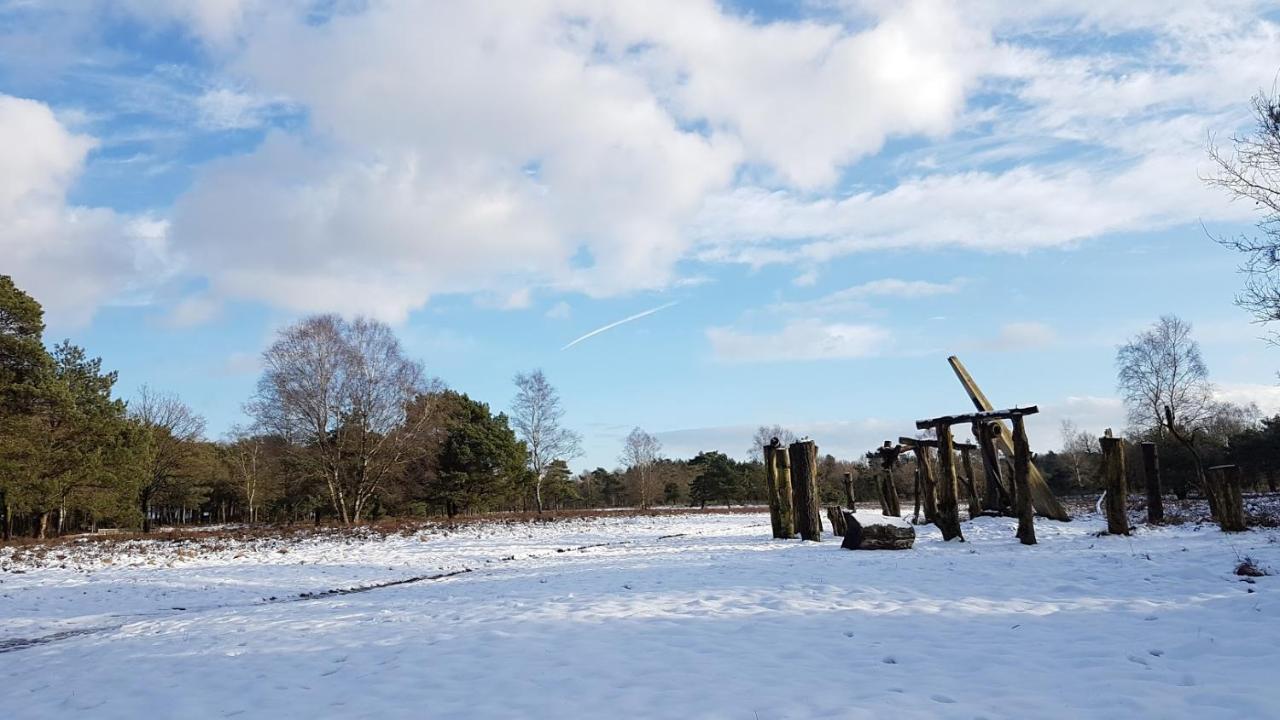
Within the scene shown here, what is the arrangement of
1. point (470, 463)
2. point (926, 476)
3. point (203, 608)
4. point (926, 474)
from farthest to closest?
point (470, 463) → point (926, 474) → point (926, 476) → point (203, 608)

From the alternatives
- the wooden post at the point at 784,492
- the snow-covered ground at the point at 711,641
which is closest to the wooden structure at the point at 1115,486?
the snow-covered ground at the point at 711,641

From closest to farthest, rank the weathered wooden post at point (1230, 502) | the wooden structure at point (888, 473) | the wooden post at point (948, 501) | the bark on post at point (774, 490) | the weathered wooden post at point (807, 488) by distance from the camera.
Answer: the weathered wooden post at point (1230, 502), the wooden post at point (948, 501), the weathered wooden post at point (807, 488), the bark on post at point (774, 490), the wooden structure at point (888, 473)

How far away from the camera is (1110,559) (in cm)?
1109

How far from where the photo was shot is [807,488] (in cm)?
1828

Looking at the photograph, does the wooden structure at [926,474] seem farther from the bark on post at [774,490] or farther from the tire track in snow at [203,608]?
the tire track in snow at [203,608]

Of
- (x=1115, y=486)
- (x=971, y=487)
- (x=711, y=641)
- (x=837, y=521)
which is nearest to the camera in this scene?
(x=711, y=641)

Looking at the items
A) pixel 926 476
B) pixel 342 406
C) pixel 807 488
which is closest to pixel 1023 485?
pixel 926 476

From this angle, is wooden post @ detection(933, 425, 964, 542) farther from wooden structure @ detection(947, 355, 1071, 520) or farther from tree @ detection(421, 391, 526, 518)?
tree @ detection(421, 391, 526, 518)

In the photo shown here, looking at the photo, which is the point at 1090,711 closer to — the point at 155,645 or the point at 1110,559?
the point at 1110,559

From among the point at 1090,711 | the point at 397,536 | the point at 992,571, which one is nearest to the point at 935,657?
the point at 1090,711

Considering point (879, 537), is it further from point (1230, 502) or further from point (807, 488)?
point (1230, 502)

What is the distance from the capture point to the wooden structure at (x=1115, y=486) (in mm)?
14477

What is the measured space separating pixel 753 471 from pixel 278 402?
169 feet

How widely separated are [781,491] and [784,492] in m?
0.09
